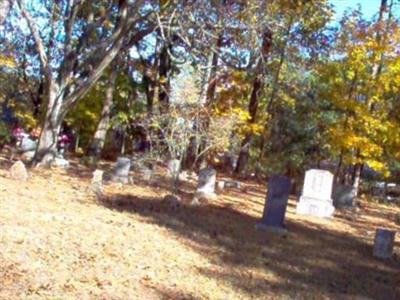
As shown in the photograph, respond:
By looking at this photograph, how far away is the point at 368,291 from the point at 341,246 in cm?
320

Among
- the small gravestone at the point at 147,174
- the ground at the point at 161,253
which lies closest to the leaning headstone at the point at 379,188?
the small gravestone at the point at 147,174

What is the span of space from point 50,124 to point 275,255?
358 inches

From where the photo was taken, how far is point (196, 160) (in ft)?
60.0

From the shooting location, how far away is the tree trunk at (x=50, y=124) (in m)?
16.0

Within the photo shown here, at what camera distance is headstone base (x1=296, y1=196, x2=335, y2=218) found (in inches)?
585

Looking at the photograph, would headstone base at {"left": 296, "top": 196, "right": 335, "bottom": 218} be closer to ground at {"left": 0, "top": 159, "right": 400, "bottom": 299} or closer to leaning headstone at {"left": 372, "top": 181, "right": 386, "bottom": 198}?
ground at {"left": 0, "top": 159, "right": 400, "bottom": 299}

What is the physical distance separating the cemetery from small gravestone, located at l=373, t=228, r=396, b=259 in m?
0.02

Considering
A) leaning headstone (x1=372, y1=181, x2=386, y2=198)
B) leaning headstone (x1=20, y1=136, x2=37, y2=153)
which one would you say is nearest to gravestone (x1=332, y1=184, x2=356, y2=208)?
leaning headstone (x1=20, y1=136, x2=37, y2=153)

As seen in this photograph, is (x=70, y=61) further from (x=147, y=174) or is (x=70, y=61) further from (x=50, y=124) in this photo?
(x=147, y=174)

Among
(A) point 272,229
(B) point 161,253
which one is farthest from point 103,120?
(B) point 161,253

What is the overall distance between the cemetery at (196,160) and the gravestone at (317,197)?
0.04m

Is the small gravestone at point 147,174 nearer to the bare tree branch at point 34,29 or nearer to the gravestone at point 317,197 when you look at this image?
the bare tree branch at point 34,29

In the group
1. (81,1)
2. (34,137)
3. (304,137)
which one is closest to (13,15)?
(81,1)

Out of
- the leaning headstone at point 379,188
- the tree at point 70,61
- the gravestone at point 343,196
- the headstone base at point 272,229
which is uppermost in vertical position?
the tree at point 70,61
